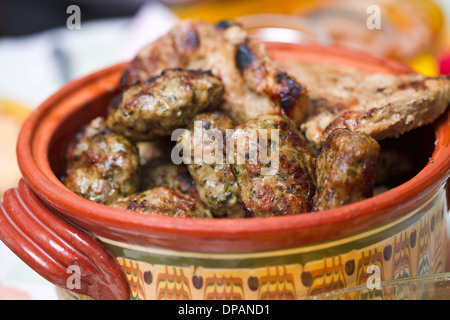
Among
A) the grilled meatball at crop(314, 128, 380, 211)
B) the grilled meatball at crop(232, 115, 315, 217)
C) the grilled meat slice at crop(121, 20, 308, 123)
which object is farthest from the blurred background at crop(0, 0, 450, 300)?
the grilled meatball at crop(314, 128, 380, 211)

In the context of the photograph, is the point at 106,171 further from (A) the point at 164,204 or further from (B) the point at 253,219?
(B) the point at 253,219

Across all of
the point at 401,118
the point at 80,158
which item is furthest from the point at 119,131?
the point at 401,118

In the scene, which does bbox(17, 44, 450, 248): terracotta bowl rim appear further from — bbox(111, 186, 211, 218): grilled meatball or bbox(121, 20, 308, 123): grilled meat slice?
bbox(121, 20, 308, 123): grilled meat slice

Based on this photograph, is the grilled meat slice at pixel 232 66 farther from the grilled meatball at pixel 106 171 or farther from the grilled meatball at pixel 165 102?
the grilled meatball at pixel 106 171

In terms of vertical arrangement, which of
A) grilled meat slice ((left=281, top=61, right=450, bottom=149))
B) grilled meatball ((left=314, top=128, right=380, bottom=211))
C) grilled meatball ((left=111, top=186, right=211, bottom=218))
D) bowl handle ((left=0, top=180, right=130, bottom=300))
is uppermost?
grilled meat slice ((left=281, top=61, right=450, bottom=149))

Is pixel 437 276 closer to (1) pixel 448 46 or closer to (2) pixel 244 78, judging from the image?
(2) pixel 244 78

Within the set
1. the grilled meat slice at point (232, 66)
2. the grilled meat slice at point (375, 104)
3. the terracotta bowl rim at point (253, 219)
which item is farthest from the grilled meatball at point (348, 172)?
the grilled meat slice at point (232, 66)

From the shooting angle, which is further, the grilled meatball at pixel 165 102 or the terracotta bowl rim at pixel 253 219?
the grilled meatball at pixel 165 102
